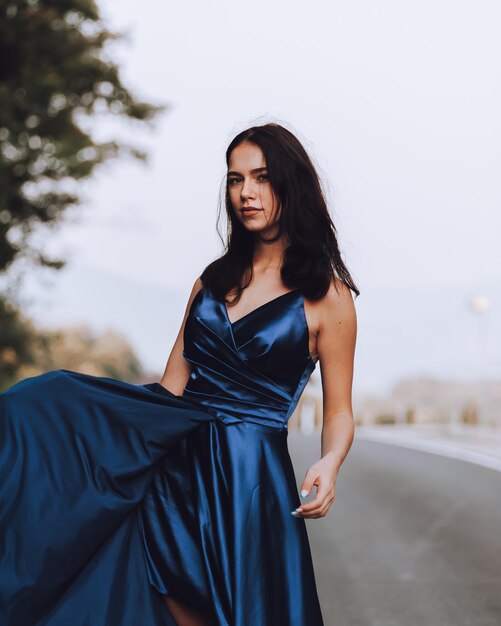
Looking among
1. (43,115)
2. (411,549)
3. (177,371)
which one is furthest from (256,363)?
(43,115)

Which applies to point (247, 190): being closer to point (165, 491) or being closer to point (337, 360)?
point (337, 360)

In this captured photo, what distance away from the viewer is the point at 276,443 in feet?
9.73

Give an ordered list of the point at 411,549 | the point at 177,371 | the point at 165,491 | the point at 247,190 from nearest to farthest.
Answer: the point at 165,491
the point at 247,190
the point at 177,371
the point at 411,549

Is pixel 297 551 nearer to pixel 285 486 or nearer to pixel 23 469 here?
pixel 285 486

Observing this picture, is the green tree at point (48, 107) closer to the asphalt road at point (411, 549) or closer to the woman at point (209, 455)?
the asphalt road at point (411, 549)

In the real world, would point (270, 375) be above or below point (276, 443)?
above

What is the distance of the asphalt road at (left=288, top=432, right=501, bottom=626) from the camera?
20.1 ft

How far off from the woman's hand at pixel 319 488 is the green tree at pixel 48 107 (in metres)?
19.0

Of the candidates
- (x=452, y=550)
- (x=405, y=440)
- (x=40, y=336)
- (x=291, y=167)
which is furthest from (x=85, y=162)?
(x=291, y=167)

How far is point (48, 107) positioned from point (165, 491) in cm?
2210

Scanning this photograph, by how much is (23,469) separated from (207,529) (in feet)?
1.86

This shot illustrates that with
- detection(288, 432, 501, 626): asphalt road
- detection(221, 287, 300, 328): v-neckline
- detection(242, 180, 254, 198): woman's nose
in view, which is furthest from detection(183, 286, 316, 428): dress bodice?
detection(288, 432, 501, 626): asphalt road

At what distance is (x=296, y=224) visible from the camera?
3.23 m

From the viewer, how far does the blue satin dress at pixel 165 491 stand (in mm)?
2553
